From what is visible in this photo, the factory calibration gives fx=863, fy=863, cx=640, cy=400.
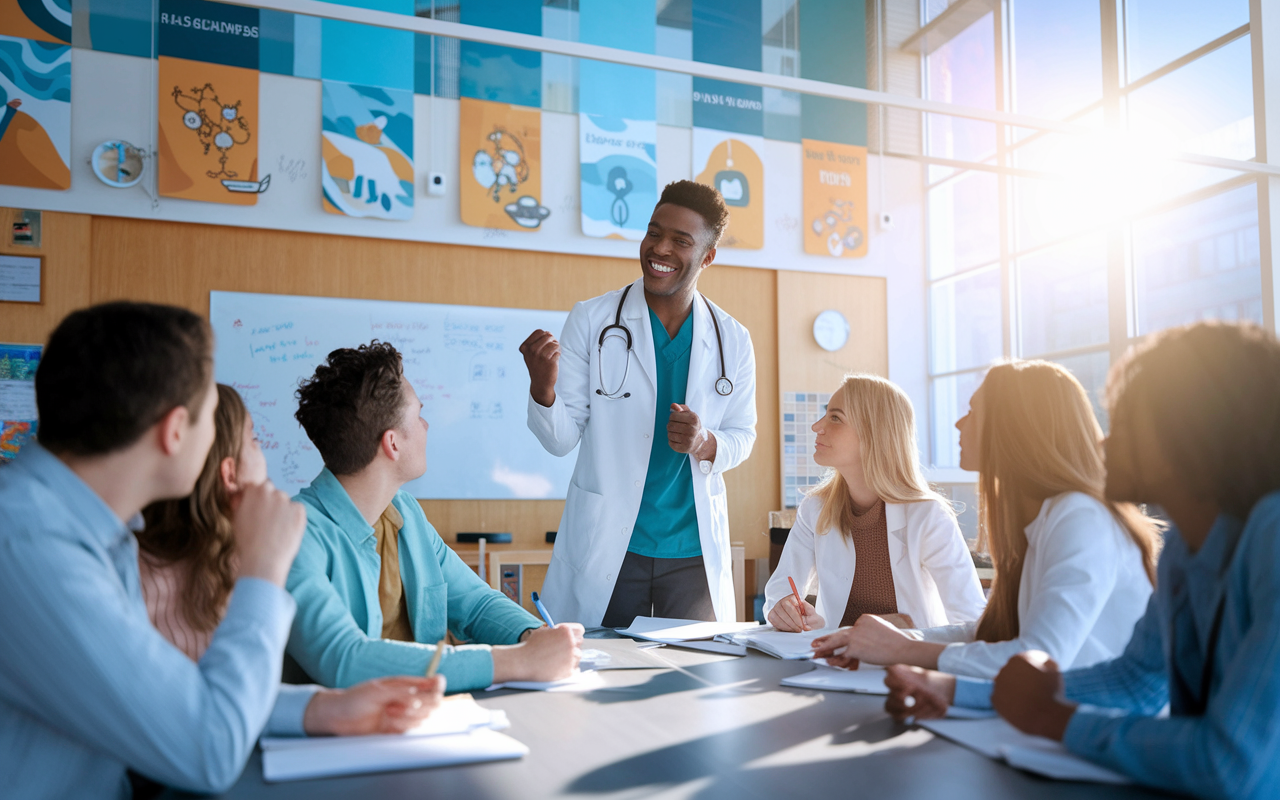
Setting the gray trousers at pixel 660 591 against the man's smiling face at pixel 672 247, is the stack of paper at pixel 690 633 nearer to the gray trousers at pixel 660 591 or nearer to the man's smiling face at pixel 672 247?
the gray trousers at pixel 660 591

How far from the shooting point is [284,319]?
4531 mm

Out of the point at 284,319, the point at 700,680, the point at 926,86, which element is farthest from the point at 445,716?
the point at 926,86

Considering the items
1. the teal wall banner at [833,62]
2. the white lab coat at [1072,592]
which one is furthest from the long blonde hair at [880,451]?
the teal wall banner at [833,62]

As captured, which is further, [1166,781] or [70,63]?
[70,63]

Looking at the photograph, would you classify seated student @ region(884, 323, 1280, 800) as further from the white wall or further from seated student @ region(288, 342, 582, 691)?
the white wall

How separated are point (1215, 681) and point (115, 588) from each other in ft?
3.62

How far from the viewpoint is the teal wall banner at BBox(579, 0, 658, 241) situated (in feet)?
16.5

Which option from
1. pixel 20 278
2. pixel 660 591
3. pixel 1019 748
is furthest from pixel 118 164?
pixel 1019 748

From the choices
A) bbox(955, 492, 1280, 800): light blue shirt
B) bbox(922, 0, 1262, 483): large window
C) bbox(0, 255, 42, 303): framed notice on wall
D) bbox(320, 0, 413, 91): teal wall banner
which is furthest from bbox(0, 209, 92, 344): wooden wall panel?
bbox(955, 492, 1280, 800): light blue shirt

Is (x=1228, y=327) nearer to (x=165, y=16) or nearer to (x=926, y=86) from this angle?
(x=165, y=16)

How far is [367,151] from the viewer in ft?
15.2

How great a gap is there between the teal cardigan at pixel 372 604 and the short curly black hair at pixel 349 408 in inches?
2.1

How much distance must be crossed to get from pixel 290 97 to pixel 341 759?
4426mm

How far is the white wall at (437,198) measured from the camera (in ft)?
14.0
